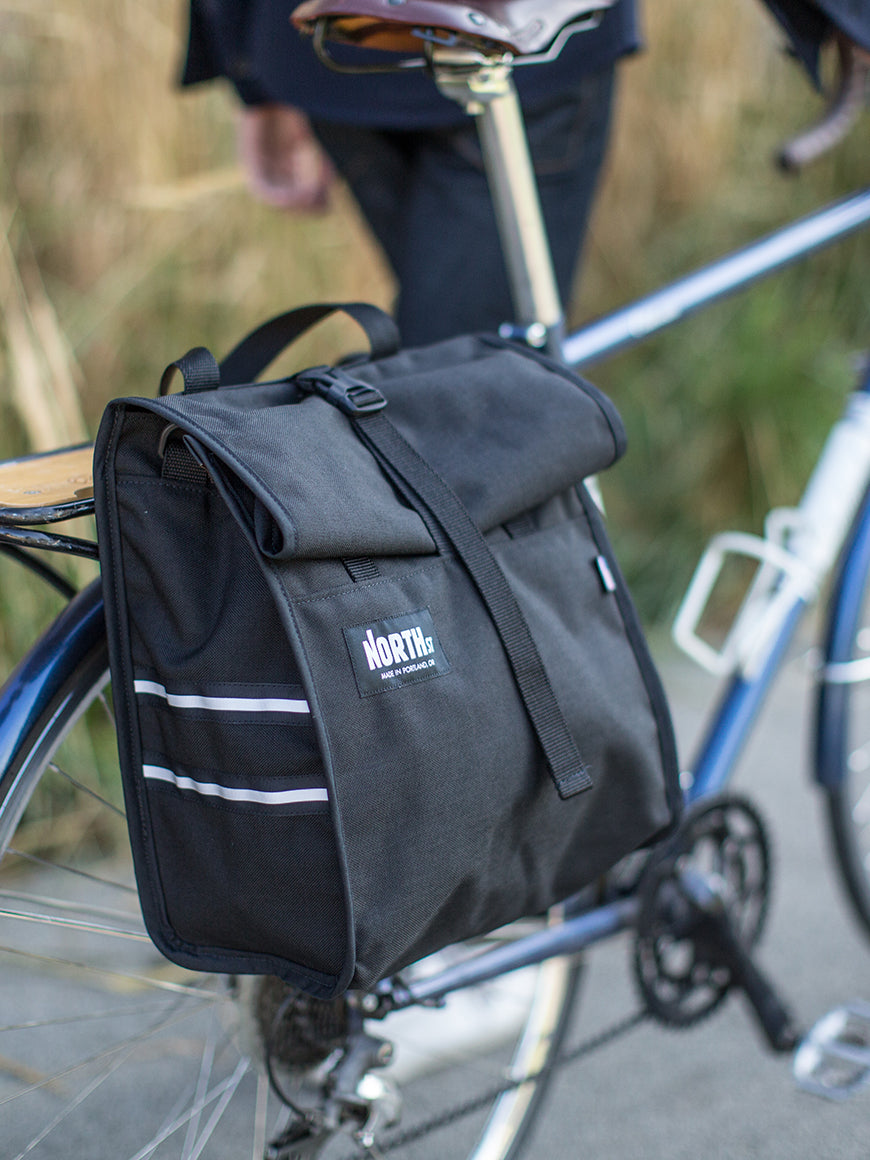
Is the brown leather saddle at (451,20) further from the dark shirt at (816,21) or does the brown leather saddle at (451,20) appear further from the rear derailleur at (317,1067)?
the rear derailleur at (317,1067)

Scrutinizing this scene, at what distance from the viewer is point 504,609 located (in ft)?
2.81

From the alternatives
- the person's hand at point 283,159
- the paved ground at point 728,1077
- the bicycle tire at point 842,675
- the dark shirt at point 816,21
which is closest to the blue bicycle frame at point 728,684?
the bicycle tire at point 842,675

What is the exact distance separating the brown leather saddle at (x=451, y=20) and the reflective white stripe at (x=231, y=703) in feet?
1.98

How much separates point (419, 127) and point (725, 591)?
2191 millimetres

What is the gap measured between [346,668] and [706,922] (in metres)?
0.70

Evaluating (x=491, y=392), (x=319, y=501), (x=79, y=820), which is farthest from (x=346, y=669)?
(x=79, y=820)

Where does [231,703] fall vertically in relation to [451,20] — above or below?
below

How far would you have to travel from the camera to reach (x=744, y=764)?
2471 mm

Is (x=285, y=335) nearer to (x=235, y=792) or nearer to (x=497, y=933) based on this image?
(x=235, y=792)

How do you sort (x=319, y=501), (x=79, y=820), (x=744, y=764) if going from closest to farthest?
1. (x=319, y=501)
2. (x=79, y=820)
3. (x=744, y=764)

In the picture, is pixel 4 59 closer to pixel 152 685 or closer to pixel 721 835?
pixel 152 685

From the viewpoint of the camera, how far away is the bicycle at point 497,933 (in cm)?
91

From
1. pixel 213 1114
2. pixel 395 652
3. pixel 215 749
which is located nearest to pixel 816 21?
pixel 395 652

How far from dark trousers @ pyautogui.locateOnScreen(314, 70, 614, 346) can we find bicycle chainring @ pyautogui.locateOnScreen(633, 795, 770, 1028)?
2.27 feet
